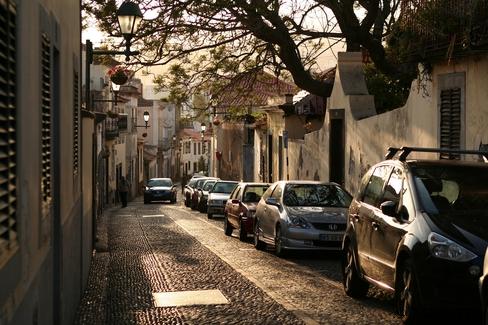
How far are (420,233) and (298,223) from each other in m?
7.89

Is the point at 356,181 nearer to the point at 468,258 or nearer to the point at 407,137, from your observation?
the point at 407,137

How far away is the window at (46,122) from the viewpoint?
598 cm

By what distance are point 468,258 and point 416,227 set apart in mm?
765

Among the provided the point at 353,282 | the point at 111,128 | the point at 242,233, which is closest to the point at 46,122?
the point at 353,282

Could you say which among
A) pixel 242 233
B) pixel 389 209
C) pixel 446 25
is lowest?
pixel 242 233

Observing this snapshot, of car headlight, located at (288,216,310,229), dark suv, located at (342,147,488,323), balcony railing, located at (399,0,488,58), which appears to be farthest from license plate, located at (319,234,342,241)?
dark suv, located at (342,147,488,323)

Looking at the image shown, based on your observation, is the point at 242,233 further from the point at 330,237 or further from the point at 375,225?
the point at 375,225

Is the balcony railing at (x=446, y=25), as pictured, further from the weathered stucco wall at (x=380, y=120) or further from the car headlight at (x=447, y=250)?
the car headlight at (x=447, y=250)

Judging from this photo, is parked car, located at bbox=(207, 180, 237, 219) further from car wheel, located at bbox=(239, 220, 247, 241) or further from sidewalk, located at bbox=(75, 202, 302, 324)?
sidewalk, located at bbox=(75, 202, 302, 324)

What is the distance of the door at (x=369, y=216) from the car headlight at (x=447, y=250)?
1.81m

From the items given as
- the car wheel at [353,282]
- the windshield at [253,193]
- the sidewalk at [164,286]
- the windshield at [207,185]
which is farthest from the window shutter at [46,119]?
the windshield at [207,185]

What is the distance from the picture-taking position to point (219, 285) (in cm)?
1213

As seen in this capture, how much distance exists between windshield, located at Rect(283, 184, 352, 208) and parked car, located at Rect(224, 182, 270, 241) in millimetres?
3579

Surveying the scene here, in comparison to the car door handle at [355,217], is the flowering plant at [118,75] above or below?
above
